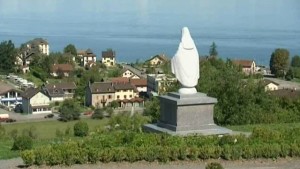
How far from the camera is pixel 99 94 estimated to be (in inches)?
1033

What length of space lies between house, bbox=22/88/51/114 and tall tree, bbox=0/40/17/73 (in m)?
9.00

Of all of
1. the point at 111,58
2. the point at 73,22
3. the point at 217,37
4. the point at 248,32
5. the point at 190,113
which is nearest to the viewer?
the point at 190,113

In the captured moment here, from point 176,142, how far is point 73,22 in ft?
185

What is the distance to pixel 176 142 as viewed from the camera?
545 centimetres

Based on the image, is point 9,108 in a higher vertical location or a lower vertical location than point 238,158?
lower

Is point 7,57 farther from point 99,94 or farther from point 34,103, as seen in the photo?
point 34,103

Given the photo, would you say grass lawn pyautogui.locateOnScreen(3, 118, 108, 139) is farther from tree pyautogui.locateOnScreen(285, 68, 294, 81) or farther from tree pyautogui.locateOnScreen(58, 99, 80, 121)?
tree pyautogui.locateOnScreen(285, 68, 294, 81)

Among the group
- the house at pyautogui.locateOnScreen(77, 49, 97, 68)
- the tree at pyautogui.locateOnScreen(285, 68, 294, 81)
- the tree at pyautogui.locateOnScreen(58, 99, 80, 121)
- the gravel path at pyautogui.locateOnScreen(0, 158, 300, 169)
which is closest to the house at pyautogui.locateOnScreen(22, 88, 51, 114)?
the tree at pyautogui.locateOnScreen(58, 99, 80, 121)

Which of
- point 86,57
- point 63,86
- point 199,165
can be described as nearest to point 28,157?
point 199,165

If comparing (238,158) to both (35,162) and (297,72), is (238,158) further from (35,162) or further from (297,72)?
(297,72)

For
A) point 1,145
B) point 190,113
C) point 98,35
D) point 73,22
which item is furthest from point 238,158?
point 73,22

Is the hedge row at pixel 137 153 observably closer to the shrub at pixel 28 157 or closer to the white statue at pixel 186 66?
the shrub at pixel 28 157

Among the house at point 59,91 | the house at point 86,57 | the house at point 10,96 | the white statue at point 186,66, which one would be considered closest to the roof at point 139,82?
the house at point 59,91

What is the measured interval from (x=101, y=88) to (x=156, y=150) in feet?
70.0
